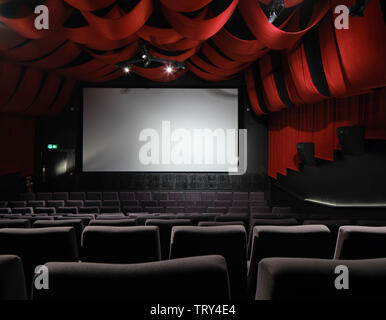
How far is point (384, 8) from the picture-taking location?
→ 335cm

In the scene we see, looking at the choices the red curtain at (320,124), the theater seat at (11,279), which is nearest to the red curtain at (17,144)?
the red curtain at (320,124)

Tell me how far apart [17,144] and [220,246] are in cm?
1041

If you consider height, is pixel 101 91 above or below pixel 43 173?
above

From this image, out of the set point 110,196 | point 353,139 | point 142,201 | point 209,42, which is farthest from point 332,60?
point 110,196

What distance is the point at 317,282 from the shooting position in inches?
26.2

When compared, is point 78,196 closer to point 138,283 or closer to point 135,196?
point 135,196

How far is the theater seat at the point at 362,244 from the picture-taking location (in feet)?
4.89

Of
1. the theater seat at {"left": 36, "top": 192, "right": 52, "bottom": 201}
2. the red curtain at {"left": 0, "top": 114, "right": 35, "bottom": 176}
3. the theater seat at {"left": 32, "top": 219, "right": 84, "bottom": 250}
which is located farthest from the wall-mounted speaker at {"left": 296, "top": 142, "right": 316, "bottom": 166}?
the red curtain at {"left": 0, "top": 114, "right": 35, "bottom": 176}

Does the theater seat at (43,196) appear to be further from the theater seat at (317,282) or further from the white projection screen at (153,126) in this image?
the theater seat at (317,282)

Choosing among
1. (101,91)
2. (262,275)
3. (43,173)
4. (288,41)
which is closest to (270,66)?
(288,41)

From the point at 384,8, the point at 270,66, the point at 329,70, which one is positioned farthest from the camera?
the point at 270,66

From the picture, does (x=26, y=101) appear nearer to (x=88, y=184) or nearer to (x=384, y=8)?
(x=88, y=184)

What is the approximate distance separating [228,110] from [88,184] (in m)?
6.79
